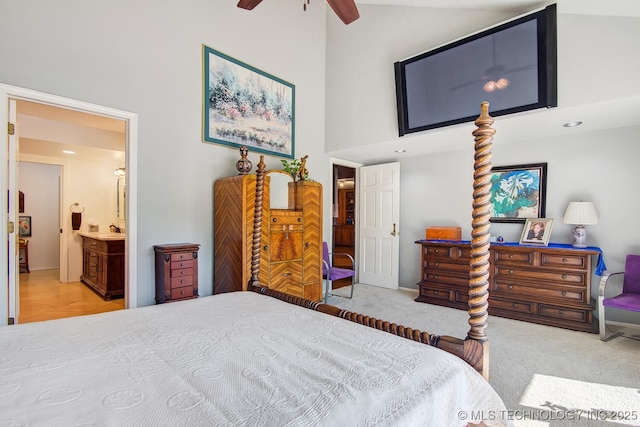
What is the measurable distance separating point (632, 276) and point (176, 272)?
4600 mm

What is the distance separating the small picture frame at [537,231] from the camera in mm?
3723

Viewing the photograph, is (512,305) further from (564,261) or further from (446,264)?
(446,264)

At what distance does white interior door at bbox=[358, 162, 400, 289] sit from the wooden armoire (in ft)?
5.65

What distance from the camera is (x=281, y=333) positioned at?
53.1 inches

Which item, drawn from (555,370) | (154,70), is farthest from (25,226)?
(555,370)

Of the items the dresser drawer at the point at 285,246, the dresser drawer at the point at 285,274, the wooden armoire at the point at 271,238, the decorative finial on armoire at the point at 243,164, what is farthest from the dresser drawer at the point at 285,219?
the decorative finial on armoire at the point at 243,164

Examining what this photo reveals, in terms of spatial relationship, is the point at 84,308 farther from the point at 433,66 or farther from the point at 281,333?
the point at 433,66

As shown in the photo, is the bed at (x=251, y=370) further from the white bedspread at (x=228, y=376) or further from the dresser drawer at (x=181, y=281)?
the dresser drawer at (x=181, y=281)

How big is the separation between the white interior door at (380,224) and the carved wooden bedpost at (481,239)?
149 inches

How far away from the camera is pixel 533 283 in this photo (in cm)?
356

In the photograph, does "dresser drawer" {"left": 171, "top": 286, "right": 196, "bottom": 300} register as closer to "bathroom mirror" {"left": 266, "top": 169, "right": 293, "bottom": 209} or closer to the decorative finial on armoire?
"bathroom mirror" {"left": 266, "top": 169, "right": 293, "bottom": 209}

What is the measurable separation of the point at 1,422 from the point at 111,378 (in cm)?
25

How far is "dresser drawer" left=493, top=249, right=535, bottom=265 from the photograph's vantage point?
3603 mm

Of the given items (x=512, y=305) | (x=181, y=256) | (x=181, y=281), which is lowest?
(x=512, y=305)
